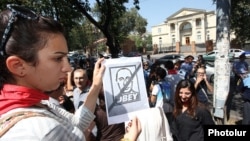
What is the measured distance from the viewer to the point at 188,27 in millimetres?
73062

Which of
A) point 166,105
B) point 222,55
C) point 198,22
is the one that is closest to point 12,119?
point 166,105

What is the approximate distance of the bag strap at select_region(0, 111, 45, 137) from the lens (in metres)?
0.98

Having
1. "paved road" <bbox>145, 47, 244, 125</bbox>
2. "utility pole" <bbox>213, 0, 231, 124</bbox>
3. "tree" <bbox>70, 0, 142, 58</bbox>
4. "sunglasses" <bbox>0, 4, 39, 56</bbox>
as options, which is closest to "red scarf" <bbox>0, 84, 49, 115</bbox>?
"sunglasses" <bbox>0, 4, 39, 56</bbox>

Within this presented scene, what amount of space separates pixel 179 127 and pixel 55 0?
10627 millimetres

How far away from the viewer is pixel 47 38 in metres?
1.16

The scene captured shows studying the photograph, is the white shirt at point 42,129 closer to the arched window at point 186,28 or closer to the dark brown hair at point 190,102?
the dark brown hair at point 190,102

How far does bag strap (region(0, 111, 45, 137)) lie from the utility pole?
520cm

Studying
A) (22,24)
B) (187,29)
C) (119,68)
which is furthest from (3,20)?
(187,29)

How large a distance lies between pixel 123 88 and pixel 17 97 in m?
1.44

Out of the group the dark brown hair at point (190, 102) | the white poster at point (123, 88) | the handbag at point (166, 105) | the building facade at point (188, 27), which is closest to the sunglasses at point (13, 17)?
the white poster at point (123, 88)

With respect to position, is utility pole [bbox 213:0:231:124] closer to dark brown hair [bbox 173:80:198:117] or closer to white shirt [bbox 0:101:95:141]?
dark brown hair [bbox 173:80:198:117]

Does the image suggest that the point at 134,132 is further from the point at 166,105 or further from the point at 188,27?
the point at 188,27

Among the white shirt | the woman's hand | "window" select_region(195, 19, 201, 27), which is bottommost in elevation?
the woman's hand

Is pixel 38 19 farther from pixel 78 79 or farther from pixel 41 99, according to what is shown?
pixel 78 79
